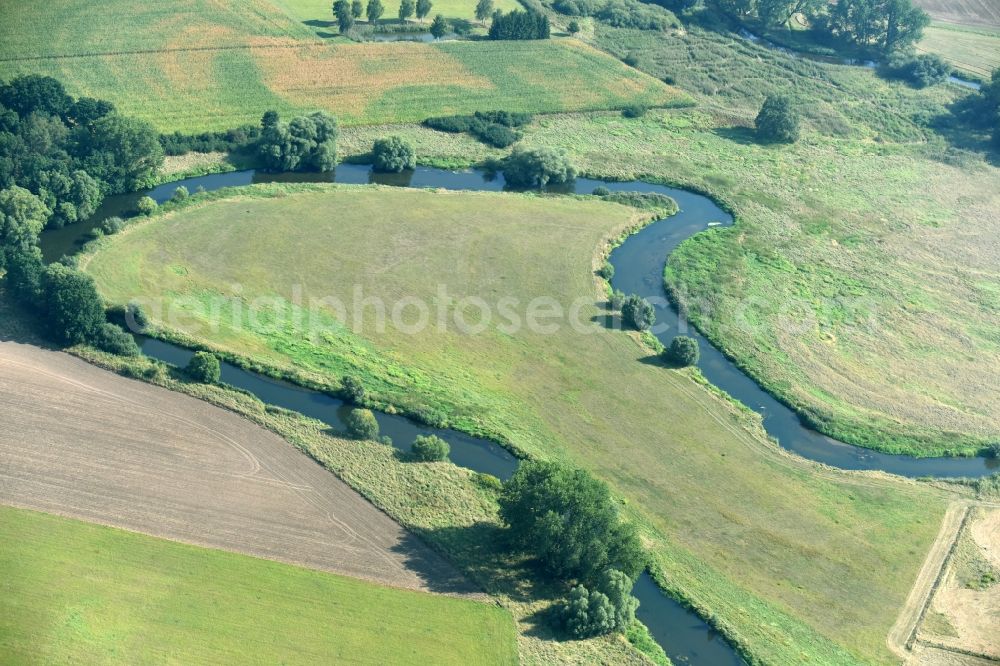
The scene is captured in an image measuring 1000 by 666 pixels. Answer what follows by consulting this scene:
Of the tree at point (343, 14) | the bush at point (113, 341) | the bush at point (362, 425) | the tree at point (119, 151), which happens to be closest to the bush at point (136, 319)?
the bush at point (113, 341)

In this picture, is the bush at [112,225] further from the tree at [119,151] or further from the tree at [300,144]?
the tree at [300,144]

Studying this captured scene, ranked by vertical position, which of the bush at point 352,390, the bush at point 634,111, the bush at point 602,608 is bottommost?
the bush at point 602,608

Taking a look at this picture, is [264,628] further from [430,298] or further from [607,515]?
[430,298]

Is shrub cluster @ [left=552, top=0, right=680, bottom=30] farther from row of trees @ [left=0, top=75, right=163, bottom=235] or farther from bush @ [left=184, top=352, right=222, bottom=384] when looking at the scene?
bush @ [left=184, top=352, right=222, bottom=384]

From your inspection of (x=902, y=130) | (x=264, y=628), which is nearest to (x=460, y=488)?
(x=264, y=628)

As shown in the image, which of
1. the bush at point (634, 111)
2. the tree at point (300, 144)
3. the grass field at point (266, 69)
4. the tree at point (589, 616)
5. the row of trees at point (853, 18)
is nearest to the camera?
the tree at point (589, 616)

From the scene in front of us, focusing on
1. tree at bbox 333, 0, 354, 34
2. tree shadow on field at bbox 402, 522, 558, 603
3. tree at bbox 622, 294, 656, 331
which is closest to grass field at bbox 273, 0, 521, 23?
tree at bbox 333, 0, 354, 34

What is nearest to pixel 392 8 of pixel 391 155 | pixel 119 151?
pixel 391 155
